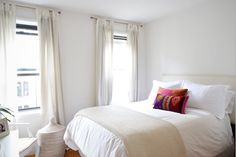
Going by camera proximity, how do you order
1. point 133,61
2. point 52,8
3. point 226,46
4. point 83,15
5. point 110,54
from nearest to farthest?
point 226,46 → point 52,8 → point 83,15 → point 110,54 → point 133,61

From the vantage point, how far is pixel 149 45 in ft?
12.6

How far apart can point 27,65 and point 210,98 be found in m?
2.82

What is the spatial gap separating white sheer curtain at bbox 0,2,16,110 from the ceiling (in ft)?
1.08

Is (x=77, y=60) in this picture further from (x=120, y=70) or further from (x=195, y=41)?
(x=195, y=41)

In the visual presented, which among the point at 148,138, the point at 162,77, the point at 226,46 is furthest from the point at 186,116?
the point at 162,77

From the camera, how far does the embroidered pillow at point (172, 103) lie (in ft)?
7.52

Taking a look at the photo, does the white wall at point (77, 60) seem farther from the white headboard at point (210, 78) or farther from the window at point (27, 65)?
the white headboard at point (210, 78)

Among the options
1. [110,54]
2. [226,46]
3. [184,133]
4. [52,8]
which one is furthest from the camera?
[110,54]

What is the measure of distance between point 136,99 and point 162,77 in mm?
730

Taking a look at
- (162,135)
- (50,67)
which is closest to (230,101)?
(162,135)

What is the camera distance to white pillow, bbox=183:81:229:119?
2234 mm

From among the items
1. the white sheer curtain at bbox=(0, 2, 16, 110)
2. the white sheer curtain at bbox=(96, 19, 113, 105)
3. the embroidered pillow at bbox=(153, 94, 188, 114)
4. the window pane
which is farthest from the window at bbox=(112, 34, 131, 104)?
the white sheer curtain at bbox=(0, 2, 16, 110)

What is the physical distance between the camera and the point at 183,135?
179cm

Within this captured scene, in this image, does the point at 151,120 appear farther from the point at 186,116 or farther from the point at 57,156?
the point at 57,156
